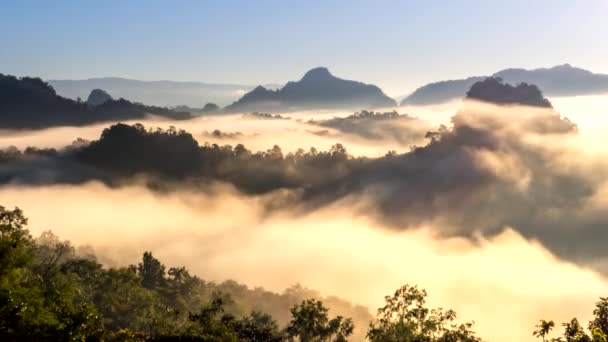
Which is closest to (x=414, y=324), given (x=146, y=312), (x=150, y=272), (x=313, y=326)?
(x=313, y=326)

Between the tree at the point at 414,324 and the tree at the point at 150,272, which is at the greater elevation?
the tree at the point at 414,324

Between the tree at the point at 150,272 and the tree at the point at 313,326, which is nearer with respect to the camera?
the tree at the point at 313,326

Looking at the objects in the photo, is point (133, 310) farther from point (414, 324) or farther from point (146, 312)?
point (414, 324)

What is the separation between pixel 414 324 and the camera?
52688 millimetres

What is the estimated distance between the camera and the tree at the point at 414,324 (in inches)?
2031

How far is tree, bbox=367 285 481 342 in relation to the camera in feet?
169

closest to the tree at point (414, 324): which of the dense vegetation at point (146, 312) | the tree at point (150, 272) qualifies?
the dense vegetation at point (146, 312)

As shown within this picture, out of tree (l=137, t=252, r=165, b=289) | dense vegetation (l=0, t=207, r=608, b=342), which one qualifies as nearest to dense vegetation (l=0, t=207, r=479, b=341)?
dense vegetation (l=0, t=207, r=608, b=342)

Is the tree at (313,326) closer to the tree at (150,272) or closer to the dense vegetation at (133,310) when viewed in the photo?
the dense vegetation at (133,310)

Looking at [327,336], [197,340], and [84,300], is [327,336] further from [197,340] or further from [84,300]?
[84,300]

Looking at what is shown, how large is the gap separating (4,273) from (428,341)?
134ft

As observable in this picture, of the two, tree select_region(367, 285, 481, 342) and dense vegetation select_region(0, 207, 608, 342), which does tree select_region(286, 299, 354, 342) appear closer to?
dense vegetation select_region(0, 207, 608, 342)

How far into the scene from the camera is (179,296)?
120m

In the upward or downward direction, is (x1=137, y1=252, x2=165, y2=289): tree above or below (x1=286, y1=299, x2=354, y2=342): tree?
below
